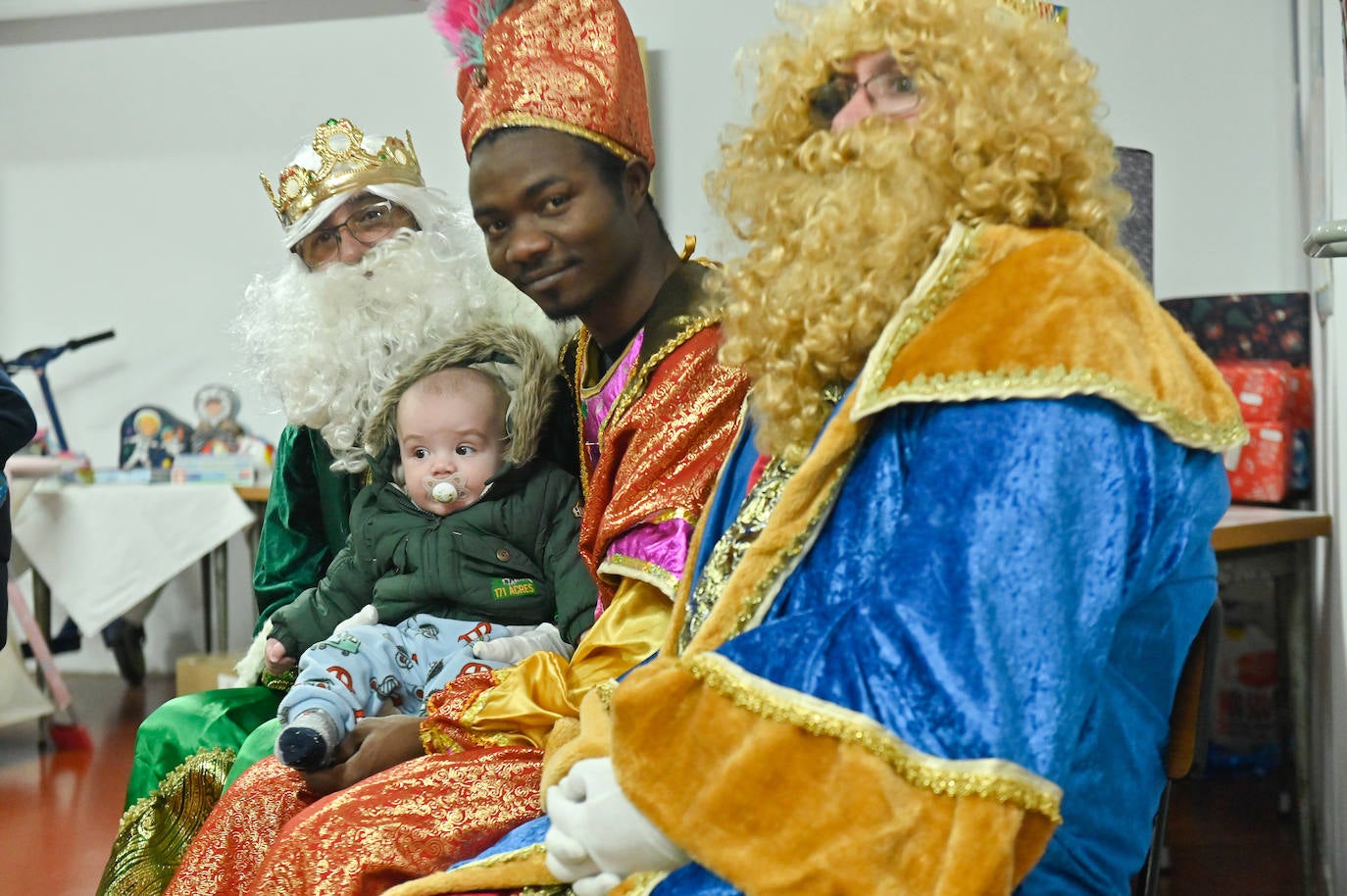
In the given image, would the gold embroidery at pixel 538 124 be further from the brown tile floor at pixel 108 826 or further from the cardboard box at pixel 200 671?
the cardboard box at pixel 200 671

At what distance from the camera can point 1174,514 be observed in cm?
119

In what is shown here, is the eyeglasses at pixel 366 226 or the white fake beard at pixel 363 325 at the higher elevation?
the eyeglasses at pixel 366 226

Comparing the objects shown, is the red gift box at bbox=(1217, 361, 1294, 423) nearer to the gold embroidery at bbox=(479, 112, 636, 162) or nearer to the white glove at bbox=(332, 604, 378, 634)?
the gold embroidery at bbox=(479, 112, 636, 162)

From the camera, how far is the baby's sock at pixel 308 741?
5.94 ft

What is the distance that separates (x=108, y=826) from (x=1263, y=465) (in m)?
3.53

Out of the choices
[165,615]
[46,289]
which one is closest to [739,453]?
[165,615]

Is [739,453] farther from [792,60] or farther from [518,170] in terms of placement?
[518,170]

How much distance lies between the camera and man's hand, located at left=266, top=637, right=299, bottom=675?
7.47 ft

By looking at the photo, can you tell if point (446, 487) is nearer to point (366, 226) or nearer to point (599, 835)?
point (366, 226)

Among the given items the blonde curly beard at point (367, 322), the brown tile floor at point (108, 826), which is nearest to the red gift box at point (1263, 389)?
the brown tile floor at point (108, 826)

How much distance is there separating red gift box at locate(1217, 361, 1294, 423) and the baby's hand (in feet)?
8.44

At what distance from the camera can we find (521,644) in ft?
6.82

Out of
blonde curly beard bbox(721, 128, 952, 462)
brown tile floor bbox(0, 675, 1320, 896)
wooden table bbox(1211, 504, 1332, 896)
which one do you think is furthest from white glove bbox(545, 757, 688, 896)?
brown tile floor bbox(0, 675, 1320, 896)

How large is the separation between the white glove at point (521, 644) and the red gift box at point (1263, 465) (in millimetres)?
2210
